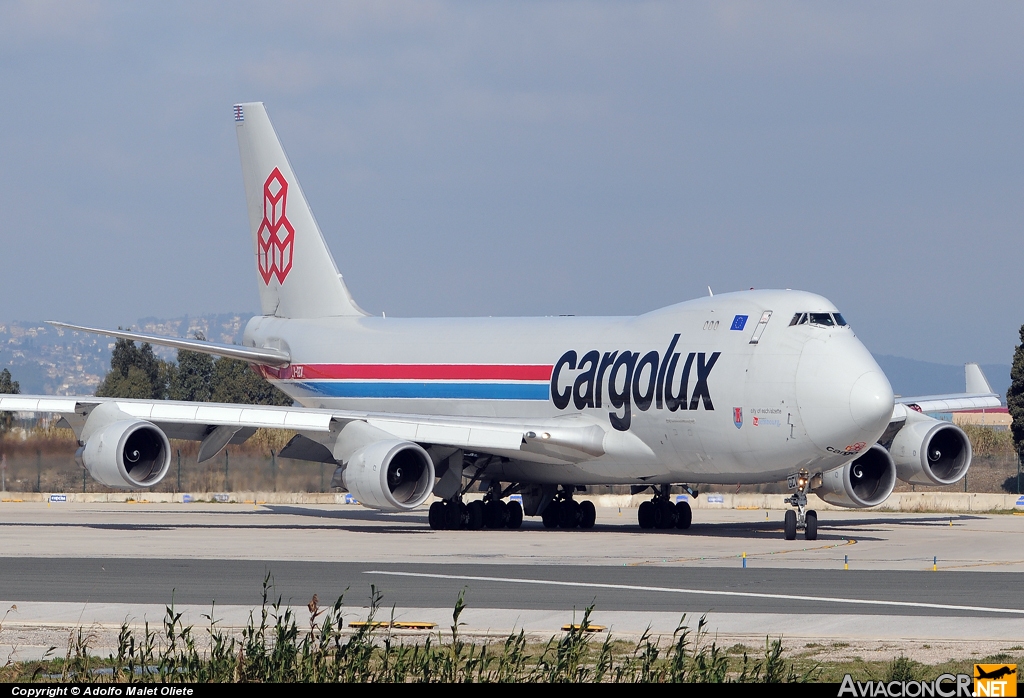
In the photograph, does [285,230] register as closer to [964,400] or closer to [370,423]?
[370,423]

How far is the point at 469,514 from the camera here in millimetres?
34688

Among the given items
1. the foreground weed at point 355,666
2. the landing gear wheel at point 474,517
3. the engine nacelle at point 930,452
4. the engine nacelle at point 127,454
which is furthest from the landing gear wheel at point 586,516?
the foreground weed at point 355,666

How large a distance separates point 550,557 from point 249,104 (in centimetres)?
2253

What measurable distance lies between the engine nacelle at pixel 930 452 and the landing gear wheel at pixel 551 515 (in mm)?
8217

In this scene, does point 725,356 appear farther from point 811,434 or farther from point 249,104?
point 249,104

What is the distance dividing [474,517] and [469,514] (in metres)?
0.14

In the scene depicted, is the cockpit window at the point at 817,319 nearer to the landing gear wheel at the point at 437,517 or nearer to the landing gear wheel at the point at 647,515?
the landing gear wheel at the point at 647,515

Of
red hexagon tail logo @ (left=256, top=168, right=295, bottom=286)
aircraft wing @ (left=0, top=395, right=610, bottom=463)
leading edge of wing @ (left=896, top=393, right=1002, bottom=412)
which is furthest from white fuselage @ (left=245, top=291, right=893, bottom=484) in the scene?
leading edge of wing @ (left=896, top=393, right=1002, bottom=412)

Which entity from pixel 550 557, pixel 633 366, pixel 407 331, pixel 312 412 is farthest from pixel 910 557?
pixel 407 331

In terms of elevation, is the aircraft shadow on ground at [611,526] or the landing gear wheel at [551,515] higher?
the landing gear wheel at [551,515]

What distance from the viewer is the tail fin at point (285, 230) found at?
43.1 meters

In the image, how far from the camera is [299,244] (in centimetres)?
4341

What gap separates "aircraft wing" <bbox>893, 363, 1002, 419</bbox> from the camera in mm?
38491

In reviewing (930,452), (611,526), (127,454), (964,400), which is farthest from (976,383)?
(127,454)
